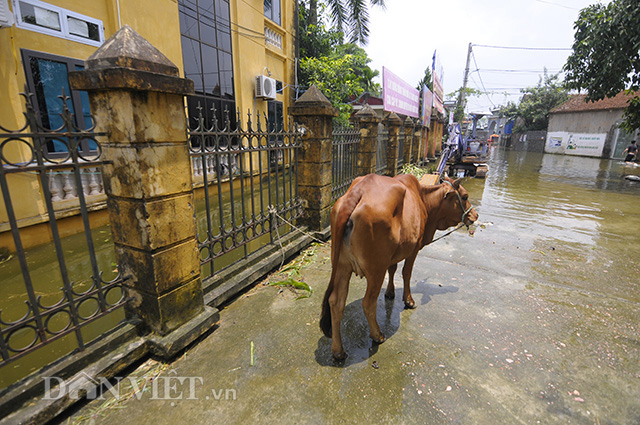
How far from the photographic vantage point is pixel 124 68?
85.0 inches

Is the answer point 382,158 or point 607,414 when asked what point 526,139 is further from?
point 607,414

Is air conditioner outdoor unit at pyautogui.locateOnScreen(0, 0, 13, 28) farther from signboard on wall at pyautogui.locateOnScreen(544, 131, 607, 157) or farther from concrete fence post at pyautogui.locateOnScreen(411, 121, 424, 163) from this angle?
signboard on wall at pyautogui.locateOnScreen(544, 131, 607, 157)

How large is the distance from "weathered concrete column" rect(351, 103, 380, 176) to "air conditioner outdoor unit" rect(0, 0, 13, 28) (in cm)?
636

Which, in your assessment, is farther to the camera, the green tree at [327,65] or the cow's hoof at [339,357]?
the green tree at [327,65]

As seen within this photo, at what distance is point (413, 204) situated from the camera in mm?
3113

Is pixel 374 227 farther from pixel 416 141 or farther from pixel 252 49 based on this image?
pixel 416 141

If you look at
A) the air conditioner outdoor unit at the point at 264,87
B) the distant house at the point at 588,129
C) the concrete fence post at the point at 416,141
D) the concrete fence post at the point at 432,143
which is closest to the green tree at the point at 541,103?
the distant house at the point at 588,129

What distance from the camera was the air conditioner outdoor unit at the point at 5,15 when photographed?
4.79 meters

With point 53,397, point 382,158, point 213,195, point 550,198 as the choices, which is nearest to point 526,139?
point 550,198

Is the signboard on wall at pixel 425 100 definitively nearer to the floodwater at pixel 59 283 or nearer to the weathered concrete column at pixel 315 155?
the weathered concrete column at pixel 315 155

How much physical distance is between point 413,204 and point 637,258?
4869 millimetres

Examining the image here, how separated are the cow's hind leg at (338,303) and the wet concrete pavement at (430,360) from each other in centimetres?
13

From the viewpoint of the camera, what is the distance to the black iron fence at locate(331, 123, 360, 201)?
20.2 feet

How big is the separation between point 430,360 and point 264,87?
426 inches
